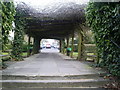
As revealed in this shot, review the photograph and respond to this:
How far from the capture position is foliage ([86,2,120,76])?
3445 mm

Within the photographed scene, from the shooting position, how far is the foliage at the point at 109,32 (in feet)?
11.3

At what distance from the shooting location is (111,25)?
3.59 metres

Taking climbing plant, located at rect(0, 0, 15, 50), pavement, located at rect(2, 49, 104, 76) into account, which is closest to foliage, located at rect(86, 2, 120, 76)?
pavement, located at rect(2, 49, 104, 76)

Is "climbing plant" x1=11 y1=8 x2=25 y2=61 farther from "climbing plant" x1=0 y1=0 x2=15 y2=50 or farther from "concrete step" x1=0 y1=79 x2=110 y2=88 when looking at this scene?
"concrete step" x1=0 y1=79 x2=110 y2=88

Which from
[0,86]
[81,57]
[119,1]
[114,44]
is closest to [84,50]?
[81,57]

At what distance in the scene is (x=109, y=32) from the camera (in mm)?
3803

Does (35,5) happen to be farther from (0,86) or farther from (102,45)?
(0,86)

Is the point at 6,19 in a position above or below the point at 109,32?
above

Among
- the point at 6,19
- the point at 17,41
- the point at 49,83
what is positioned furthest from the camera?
the point at 17,41

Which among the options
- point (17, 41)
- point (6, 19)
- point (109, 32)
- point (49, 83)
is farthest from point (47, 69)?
point (17, 41)

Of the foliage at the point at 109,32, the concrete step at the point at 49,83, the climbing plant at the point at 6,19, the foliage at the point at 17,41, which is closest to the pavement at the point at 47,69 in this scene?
the concrete step at the point at 49,83

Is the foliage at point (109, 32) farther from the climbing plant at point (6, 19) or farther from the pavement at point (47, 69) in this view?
the climbing plant at point (6, 19)

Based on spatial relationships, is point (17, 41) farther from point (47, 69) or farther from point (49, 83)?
point (49, 83)

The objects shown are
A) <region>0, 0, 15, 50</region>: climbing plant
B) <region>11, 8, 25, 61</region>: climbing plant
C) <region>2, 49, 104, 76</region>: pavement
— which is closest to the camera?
<region>2, 49, 104, 76</region>: pavement
